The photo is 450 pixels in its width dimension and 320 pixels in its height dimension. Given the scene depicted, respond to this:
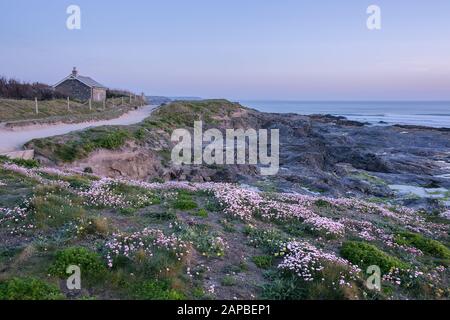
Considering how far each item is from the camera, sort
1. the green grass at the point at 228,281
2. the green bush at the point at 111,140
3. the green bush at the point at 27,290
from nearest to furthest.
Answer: the green bush at the point at 27,290 → the green grass at the point at 228,281 → the green bush at the point at 111,140

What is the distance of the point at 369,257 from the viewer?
444 inches

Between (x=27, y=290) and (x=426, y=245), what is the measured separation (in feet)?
37.4

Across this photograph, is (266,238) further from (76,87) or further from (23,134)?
(76,87)

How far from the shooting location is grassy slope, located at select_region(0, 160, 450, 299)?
9008mm

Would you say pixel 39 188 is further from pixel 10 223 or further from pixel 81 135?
pixel 81 135

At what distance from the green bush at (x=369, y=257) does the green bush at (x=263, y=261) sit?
2164 millimetres

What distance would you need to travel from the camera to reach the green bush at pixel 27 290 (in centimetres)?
793

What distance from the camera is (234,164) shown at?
33094 mm

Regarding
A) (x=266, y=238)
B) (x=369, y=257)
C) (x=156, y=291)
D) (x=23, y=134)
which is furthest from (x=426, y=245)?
(x=23, y=134)

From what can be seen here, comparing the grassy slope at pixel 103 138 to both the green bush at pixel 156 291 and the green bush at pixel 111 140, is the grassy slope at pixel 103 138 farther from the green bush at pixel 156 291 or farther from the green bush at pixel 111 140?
the green bush at pixel 156 291

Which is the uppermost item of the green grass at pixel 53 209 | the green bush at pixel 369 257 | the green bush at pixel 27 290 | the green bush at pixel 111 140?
the green bush at pixel 111 140

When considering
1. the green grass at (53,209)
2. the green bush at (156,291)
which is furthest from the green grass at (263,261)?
the green grass at (53,209)

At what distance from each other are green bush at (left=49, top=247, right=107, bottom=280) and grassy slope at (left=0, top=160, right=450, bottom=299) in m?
0.02

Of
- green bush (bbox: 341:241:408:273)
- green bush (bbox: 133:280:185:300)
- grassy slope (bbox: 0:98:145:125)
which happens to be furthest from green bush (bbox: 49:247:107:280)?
grassy slope (bbox: 0:98:145:125)
